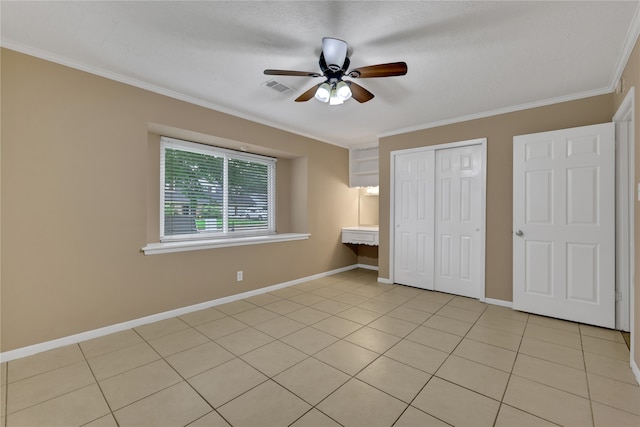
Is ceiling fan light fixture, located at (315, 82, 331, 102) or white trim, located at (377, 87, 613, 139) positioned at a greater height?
white trim, located at (377, 87, 613, 139)

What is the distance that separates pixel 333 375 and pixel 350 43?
251 cm

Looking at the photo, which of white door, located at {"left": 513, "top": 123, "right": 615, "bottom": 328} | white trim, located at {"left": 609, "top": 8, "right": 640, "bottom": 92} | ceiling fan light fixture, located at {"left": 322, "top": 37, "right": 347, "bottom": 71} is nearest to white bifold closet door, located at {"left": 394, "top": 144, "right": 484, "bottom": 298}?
white door, located at {"left": 513, "top": 123, "right": 615, "bottom": 328}

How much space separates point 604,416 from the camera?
1606mm

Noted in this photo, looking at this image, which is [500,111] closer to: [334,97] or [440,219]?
[440,219]

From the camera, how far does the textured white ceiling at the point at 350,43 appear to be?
181 cm

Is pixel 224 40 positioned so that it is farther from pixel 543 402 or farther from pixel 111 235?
pixel 543 402

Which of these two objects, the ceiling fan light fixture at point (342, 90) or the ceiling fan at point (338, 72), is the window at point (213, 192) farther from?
the ceiling fan light fixture at point (342, 90)

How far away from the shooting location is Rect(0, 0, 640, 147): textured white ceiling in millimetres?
1809

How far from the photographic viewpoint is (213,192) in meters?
3.91

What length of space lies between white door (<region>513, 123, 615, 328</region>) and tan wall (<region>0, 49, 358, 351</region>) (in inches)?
142

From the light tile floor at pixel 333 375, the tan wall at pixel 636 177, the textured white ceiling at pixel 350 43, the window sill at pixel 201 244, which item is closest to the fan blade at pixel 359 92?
the textured white ceiling at pixel 350 43

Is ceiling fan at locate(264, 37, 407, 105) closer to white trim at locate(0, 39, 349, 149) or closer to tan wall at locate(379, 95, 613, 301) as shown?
white trim at locate(0, 39, 349, 149)

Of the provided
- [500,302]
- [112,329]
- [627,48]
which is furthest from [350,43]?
[500,302]

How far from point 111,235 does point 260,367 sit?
6.29 feet
